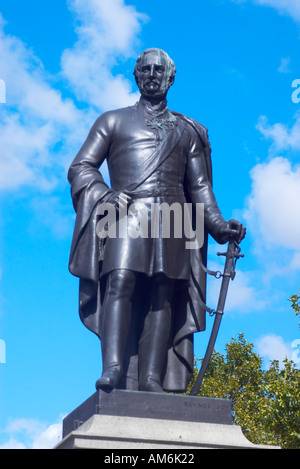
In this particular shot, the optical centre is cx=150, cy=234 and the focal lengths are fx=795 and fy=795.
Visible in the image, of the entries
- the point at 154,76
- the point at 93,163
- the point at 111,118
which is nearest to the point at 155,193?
the point at 93,163

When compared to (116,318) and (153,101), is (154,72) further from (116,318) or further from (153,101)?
(116,318)

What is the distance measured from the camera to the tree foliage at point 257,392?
69.3ft

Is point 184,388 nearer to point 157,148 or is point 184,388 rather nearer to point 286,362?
point 157,148

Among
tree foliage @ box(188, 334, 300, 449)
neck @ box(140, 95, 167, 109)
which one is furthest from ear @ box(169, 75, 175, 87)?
tree foliage @ box(188, 334, 300, 449)

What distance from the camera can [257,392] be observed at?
3328 cm

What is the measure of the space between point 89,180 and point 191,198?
4.42 ft

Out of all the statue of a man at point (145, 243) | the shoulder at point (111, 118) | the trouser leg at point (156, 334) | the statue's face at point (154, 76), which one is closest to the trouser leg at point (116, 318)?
the statue of a man at point (145, 243)

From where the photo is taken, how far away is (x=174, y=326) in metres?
9.09

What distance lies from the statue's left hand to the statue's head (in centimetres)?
176

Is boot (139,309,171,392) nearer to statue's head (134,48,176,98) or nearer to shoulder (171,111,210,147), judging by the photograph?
shoulder (171,111,210,147)

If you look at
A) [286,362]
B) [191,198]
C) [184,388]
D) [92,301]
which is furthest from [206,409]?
[286,362]

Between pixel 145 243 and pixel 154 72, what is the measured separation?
2.14 m

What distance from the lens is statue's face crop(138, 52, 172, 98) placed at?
9320 mm

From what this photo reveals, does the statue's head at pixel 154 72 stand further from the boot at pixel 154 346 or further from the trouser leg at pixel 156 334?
the boot at pixel 154 346
